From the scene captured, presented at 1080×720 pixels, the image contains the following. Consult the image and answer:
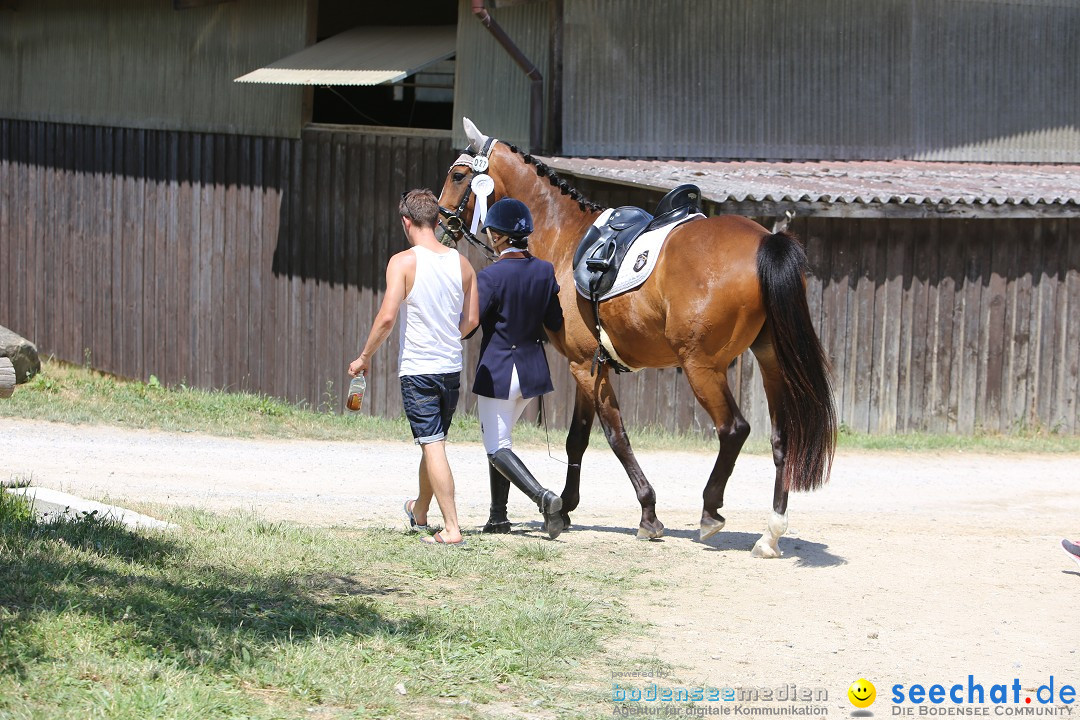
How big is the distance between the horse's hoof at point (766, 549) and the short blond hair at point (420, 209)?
267 centimetres

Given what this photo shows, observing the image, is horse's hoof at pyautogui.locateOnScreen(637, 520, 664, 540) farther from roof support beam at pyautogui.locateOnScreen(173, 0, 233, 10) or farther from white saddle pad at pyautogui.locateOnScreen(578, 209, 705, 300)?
roof support beam at pyautogui.locateOnScreen(173, 0, 233, 10)

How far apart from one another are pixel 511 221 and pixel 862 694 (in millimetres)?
3662

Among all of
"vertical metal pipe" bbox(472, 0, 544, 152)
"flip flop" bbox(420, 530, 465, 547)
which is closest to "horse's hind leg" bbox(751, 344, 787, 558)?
"flip flop" bbox(420, 530, 465, 547)

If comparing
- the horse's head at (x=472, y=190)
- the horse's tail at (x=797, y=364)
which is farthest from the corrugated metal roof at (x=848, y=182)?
the horse's tail at (x=797, y=364)

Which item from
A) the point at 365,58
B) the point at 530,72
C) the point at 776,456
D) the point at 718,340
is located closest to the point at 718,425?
the point at 776,456

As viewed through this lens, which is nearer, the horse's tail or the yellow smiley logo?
the yellow smiley logo

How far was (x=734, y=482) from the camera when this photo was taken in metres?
10.3

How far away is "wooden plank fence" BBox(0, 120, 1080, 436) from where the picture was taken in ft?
41.4

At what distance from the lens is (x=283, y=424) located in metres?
12.1

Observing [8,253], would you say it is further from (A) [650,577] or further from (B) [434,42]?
(A) [650,577]

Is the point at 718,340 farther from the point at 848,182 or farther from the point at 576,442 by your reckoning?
the point at 848,182

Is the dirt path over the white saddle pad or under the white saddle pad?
under

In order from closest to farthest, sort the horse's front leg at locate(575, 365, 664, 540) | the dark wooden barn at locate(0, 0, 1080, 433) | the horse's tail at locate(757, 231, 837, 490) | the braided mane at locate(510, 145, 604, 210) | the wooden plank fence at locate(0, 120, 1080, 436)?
the horse's tail at locate(757, 231, 837, 490), the horse's front leg at locate(575, 365, 664, 540), the braided mane at locate(510, 145, 604, 210), the dark wooden barn at locate(0, 0, 1080, 433), the wooden plank fence at locate(0, 120, 1080, 436)

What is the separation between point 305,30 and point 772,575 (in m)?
A: 9.44
